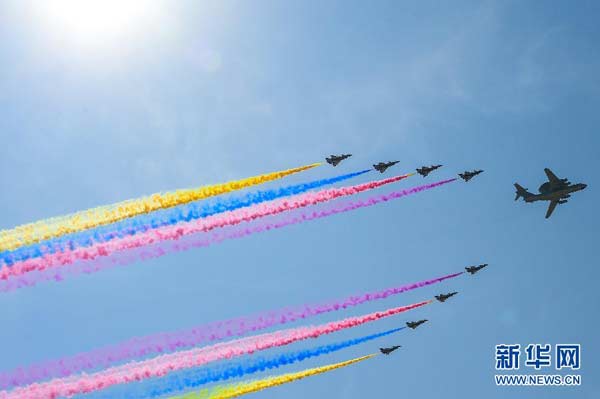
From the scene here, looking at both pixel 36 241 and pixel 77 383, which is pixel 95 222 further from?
pixel 77 383

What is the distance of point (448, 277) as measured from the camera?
9625cm

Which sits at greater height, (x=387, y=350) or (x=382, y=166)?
(x=382, y=166)

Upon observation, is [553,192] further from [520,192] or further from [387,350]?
[387,350]

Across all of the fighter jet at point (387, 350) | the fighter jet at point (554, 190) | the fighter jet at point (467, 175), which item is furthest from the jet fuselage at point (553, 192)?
the fighter jet at point (387, 350)

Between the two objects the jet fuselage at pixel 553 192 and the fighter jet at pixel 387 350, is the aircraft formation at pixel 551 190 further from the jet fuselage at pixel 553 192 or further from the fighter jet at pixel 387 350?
the fighter jet at pixel 387 350

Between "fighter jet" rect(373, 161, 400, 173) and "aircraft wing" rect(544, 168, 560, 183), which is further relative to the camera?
"aircraft wing" rect(544, 168, 560, 183)

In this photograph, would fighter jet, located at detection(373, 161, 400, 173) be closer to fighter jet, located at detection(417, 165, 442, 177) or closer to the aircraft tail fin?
fighter jet, located at detection(417, 165, 442, 177)

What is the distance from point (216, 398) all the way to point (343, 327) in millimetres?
18230

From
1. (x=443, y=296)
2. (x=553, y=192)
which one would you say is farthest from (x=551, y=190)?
(x=443, y=296)

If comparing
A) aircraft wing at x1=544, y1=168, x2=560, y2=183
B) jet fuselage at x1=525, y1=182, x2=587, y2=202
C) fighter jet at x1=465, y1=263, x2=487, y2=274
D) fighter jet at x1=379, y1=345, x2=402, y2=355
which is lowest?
fighter jet at x1=379, y1=345, x2=402, y2=355

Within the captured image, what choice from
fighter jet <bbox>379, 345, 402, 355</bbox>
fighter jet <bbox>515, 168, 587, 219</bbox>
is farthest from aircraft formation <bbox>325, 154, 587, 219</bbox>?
fighter jet <bbox>379, 345, 402, 355</bbox>

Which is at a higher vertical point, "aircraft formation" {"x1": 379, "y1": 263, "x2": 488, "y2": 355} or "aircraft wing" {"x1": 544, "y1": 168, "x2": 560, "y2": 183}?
"aircraft wing" {"x1": 544, "y1": 168, "x2": 560, "y2": 183}

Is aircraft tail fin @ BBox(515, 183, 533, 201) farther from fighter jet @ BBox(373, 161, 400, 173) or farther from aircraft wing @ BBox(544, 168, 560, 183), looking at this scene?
fighter jet @ BBox(373, 161, 400, 173)

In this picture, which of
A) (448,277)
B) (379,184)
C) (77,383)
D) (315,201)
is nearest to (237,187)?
(315,201)
